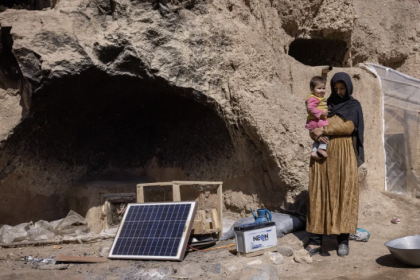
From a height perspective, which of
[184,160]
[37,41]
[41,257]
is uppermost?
[37,41]

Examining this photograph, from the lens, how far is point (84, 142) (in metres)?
5.90

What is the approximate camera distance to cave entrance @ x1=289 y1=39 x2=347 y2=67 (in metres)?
6.70

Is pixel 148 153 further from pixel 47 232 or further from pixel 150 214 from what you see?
pixel 150 214

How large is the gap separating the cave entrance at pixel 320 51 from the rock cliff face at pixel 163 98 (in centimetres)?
31

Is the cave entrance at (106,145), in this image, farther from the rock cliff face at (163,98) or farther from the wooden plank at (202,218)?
the wooden plank at (202,218)

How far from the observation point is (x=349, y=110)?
3752mm

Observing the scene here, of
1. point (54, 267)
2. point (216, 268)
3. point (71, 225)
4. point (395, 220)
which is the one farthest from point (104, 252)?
point (395, 220)

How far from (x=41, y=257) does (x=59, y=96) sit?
1.77m

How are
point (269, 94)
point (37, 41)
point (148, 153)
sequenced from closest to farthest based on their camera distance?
point (37, 41) < point (269, 94) < point (148, 153)

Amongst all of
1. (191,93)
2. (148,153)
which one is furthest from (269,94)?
(148,153)

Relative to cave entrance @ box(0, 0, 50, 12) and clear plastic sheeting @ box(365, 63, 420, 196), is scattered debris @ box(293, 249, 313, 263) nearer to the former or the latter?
clear plastic sheeting @ box(365, 63, 420, 196)

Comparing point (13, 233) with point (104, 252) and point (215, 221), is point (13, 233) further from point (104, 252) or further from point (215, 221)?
point (215, 221)

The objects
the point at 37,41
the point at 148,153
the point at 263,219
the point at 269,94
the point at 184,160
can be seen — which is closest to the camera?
the point at 263,219

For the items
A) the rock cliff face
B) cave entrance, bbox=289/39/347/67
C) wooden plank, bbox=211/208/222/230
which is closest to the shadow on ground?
the rock cliff face
